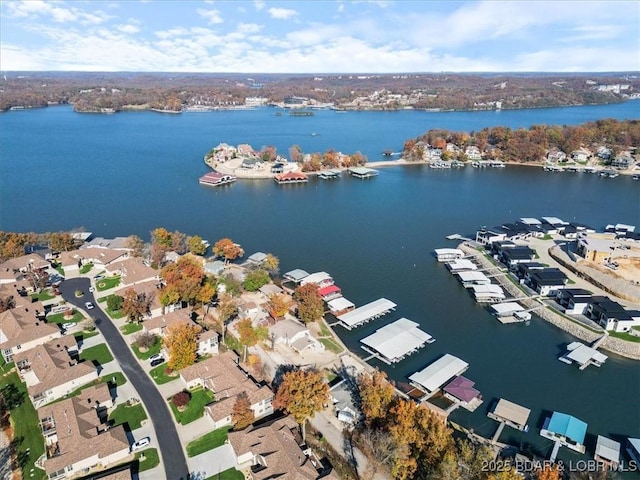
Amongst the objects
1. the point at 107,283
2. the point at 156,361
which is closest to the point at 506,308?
the point at 156,361

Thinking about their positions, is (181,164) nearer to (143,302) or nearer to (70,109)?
(143,302)

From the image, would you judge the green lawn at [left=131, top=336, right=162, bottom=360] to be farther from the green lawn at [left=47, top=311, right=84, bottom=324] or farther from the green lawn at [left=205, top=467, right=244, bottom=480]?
the green lawn at [left=205, top=467, right=244, bottom=480]

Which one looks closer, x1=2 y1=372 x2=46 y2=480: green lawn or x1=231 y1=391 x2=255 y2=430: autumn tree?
Result: x1=2 y1=372 x2=46 y2=480: green lawn

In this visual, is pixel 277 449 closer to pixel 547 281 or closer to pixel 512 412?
pixel 512 412

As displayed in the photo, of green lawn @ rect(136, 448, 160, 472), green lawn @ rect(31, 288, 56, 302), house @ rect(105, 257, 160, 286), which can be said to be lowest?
green lawn @ rect(136, 448, 160, 472)

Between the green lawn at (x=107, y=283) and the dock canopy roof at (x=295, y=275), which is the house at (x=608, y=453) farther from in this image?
the green lawn at (x=107, y=283)

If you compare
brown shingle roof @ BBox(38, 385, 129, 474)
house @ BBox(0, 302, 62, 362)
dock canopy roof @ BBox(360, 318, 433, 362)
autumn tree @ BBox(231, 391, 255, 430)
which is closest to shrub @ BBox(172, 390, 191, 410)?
brown shingle roof @ BBox(38, 385, 129, 474)

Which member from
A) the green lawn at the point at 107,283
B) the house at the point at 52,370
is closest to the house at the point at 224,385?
the house at the point at 52,370
